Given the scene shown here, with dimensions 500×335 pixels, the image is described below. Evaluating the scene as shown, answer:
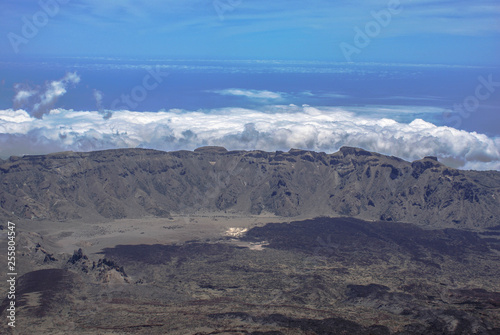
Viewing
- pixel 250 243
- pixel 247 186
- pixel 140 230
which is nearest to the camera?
pixel 250 243

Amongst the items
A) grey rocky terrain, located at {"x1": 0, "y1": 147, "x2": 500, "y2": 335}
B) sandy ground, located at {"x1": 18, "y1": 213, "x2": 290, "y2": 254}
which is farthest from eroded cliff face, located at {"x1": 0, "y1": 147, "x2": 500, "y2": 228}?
sandy ground, located at {"x1": 18, "y1": 213, "x2": 290, "y2": 254}

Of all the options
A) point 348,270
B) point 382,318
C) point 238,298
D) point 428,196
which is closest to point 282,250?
point 348,270

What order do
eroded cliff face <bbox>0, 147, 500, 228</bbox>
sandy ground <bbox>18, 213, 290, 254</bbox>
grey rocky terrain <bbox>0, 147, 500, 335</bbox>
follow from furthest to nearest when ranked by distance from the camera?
eroded cliff face <bbox>0, 147, 500, 228</bbox> → sandy ground <bbox>18, 213, 290, 254</bbox> → grey rocky terrain <bbox>0, 147, 500, 335</bbox>

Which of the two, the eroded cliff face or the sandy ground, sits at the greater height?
→ the eroded cliff face

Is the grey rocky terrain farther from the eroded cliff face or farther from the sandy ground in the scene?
the sandy ground

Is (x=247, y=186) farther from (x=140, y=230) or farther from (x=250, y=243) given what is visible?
(x=250, y=243)

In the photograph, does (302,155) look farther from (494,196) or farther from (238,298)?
(238,298)

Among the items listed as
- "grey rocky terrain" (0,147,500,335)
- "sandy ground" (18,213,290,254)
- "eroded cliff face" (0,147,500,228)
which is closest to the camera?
"grey rocky terrain" (0,147,500,335)

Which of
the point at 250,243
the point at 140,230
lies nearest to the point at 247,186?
the point at 140,230

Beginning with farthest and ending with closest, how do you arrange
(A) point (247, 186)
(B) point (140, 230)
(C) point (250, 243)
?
(A) point (247, 186)
(B) point (140, 230)
(C) point (250, 243)
